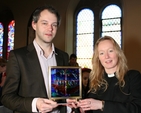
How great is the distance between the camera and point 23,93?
205 cm

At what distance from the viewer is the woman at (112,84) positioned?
6.73ft

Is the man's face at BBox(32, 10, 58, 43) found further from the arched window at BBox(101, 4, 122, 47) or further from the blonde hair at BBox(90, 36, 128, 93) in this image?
the arched window at BBox(101, 4, 122, 47)

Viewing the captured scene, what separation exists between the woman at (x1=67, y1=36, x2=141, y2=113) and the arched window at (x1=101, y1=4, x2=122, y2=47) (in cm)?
535

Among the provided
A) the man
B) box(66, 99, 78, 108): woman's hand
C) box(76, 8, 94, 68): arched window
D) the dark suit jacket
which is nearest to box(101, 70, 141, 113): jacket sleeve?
box(66, 99, 78, 108): woman's hand

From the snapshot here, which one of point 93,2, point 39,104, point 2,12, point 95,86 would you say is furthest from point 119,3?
point 39,104

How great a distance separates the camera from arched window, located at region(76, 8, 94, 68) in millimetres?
8195

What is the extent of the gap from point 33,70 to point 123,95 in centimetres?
82

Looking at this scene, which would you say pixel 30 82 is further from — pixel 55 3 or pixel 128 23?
pixel 55 3

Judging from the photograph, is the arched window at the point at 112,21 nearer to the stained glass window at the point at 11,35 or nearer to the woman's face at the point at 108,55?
the stained glass window at the point at 11,35

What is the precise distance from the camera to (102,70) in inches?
95.0

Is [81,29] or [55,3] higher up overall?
[55,3]

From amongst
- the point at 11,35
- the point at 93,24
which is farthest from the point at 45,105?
the point at 11,35

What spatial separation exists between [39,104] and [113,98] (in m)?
0.70

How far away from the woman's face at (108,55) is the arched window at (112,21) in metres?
5.39
